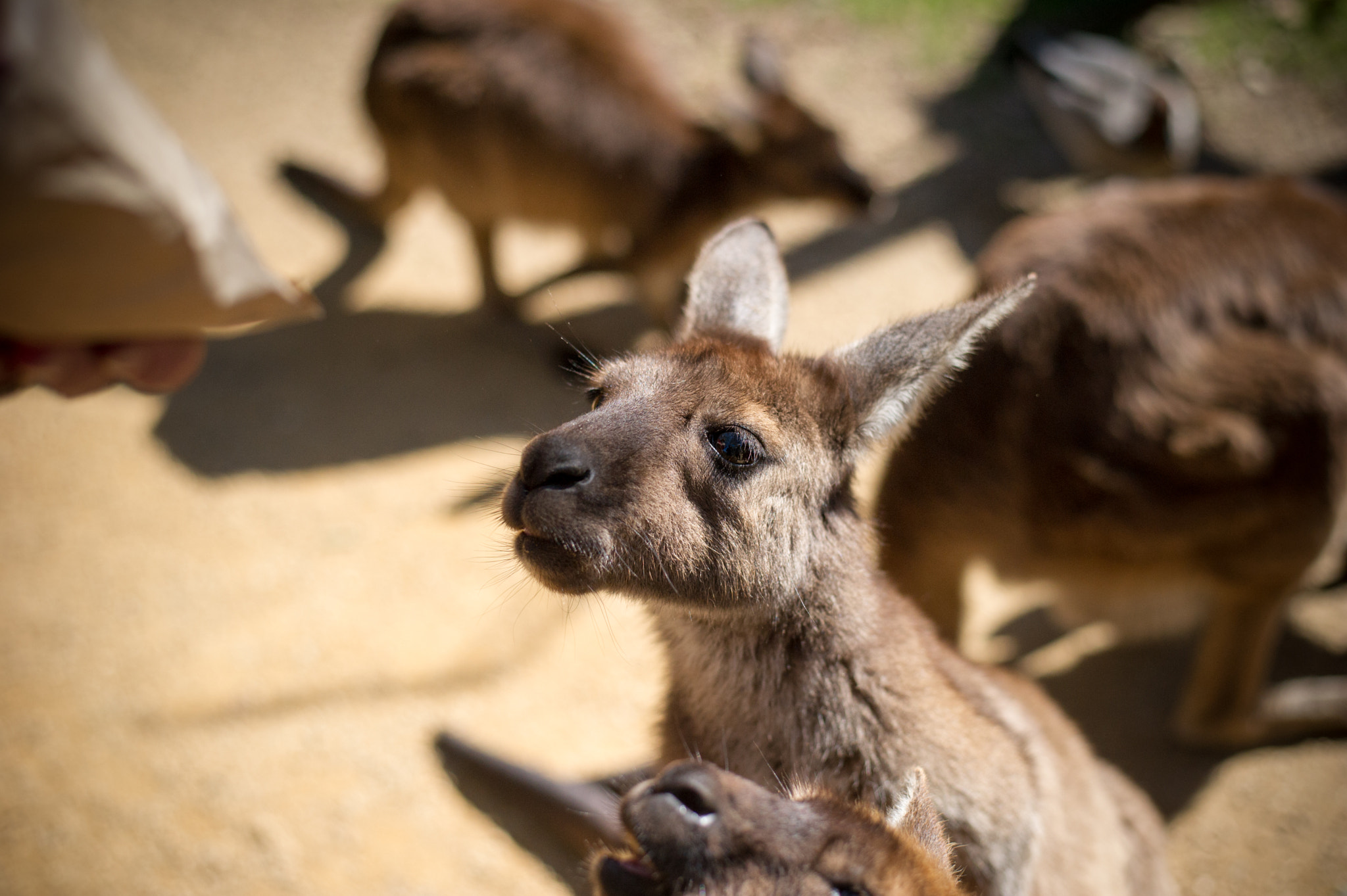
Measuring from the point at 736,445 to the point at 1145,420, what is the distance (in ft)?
5.03

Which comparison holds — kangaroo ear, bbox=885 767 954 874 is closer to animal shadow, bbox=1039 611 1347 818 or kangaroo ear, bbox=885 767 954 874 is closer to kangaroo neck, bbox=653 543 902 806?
kangaroo neck, bbox=653 543 902 806

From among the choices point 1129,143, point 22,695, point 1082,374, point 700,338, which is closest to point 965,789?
point 700,338

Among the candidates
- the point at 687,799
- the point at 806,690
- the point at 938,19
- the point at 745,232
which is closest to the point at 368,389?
the point at 745,232

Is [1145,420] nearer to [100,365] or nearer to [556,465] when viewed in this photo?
[556,465]

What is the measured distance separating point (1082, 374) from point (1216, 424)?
41 cm

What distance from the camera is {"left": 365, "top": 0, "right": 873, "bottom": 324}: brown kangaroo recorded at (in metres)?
4.45

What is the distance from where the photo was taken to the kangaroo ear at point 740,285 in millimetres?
2252

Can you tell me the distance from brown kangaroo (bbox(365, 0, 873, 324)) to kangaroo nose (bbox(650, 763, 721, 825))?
3.61m

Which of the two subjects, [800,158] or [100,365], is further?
[800,158]

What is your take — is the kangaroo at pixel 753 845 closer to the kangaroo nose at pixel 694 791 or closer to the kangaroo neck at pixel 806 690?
the kangaroo nose at pixel 694 791

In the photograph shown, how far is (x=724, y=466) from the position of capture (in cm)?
190

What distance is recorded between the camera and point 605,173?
4.56 m

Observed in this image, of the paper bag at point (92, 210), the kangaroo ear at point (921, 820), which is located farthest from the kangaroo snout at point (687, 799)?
the paper bag at point (92, 210)

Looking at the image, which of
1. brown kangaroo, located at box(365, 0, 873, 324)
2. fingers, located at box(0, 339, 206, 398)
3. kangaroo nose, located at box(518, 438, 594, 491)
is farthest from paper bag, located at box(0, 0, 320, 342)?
brown kangaroo, located at box(365, 0, 873, 324)
